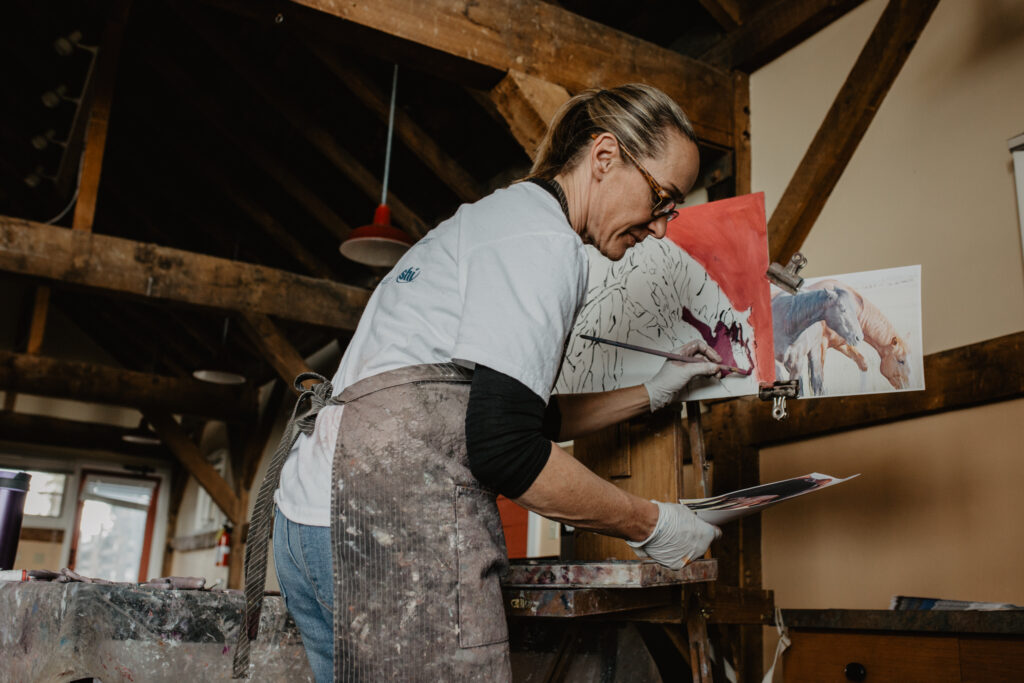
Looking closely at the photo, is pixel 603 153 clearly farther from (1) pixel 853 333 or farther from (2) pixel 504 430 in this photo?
(1) pixel 853 333

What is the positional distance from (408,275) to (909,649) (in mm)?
1353

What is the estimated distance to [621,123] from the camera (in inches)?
51.5

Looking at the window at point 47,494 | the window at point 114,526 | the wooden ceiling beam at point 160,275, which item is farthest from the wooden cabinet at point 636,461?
the window at point 47,494

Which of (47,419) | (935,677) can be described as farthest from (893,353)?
(47,419)

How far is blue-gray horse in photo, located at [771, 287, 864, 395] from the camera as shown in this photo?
6.32 feet

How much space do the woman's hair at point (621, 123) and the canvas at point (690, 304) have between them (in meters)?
0.58

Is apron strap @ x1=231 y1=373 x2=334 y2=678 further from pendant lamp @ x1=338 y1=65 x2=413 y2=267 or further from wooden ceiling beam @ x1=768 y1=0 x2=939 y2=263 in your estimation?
pendant lamp @ x1=338 y1=65 x2=413 y2=267

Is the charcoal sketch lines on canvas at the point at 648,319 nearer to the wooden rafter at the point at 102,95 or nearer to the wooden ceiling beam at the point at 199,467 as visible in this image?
the wooden rafter at the point at 102,95

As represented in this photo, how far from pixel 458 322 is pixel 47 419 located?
34.6 ft

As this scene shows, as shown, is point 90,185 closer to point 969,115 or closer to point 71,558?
point 969,115

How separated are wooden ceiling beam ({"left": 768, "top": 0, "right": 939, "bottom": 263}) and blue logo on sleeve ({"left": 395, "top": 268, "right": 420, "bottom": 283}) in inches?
70.7

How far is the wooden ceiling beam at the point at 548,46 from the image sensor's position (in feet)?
8.93

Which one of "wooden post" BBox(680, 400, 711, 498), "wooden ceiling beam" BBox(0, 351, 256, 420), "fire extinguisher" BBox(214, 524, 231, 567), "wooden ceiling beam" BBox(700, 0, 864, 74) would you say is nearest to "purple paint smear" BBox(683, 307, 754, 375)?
"wooden post" BBox(680, 400, 711, 498)

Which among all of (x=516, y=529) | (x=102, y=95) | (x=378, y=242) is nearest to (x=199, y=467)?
(x=102, y=95)
